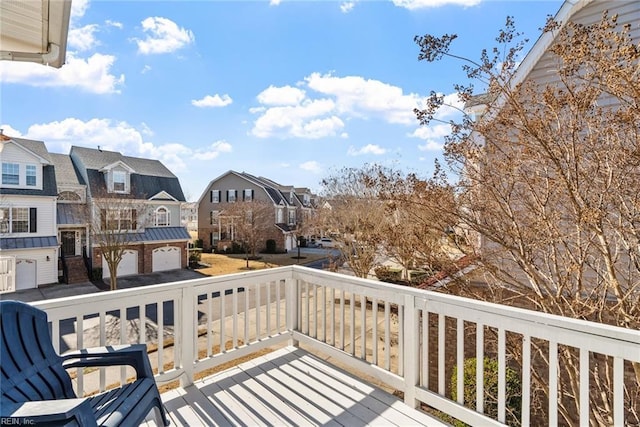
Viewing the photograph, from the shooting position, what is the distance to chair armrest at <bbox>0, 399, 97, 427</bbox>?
125 cm

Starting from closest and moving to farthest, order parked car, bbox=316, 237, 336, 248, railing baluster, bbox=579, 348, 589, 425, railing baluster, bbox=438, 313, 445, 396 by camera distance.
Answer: railing baluster, bbox=579, 348, 589, 425 < railing baluster, bbox=438, 313, 445, 396 < parked car, bbox=316, 237, 336, 248

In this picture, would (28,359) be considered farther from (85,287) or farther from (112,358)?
(85,287)

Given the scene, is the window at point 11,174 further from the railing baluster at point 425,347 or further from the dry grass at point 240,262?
the railing baluster at point 425,347

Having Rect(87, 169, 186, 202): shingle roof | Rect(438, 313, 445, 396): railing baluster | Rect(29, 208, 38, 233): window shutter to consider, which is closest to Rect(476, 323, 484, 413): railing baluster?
Rect(438, 313, 445, 396): railing baluster

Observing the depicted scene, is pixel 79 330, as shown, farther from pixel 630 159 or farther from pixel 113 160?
pixel 113 160

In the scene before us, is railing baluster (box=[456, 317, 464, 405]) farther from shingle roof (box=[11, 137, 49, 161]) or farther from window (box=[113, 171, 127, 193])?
window (box=[113, 171, 127, 193])

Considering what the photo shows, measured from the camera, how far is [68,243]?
52.1 ft

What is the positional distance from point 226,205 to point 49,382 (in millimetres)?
24527

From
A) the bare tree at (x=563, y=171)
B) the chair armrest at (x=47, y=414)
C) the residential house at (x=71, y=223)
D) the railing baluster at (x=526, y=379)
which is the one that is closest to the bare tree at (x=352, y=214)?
the bare tree at (x=563, y=171)

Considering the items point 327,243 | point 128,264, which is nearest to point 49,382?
point 128,264

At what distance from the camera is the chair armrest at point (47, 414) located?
1249mm

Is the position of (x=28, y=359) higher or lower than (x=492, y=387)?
higher

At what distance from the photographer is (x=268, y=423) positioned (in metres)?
2.39

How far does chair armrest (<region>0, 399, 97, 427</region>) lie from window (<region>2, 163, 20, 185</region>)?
16.5 m
